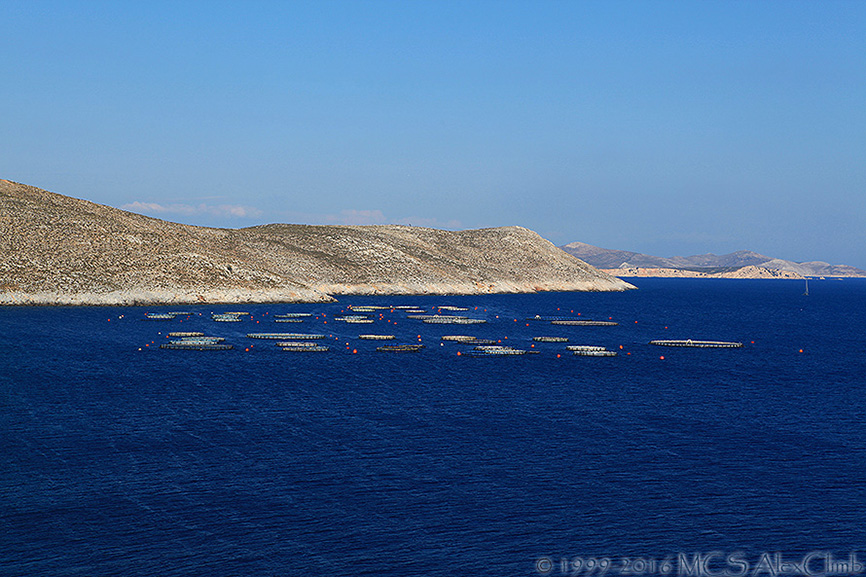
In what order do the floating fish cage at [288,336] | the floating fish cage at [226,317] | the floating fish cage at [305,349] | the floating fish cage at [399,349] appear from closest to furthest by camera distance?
the floating fish cage at [305,349], the floating fish cage at [399,349], the floating fish cage at [288,336], the floating fish cage at [226,317]

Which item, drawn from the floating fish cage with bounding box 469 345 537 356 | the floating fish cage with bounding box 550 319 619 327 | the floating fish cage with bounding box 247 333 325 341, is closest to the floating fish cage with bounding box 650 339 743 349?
the floating fish cage with bounding box 469 345 537 356

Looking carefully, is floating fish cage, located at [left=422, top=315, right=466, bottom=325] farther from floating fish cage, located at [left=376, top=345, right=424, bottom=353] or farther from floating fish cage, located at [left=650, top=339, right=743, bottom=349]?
floating fish cage, located at [left=650, top=339, right=743, bottom=349]

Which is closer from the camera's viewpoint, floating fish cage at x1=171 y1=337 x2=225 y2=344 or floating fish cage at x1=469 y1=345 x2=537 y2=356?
floating fish cage at x1=469 y1=345 x2=537 y2=356

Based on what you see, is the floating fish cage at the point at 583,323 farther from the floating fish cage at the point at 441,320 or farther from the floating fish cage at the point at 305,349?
the floating fish cage at the point at 305,349

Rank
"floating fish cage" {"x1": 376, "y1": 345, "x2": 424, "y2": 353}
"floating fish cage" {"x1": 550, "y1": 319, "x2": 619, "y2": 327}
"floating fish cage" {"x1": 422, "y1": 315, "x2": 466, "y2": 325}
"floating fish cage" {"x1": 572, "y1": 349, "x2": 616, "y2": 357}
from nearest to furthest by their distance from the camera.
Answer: "floating fish cage" {"x1": 376, "y1": 345, "x2": 424, "y2": 353}, "floating fish cage" {"x1": 572, "y1": 349, "x2": 616, "y2": 357}, "floating fish cage" {"x1": 422, "y1": 315, "x2": 466, "y2": 325}, "floating fish cage" {"x1": 550, "y1": 319, "x2": 619, "y2": 327}

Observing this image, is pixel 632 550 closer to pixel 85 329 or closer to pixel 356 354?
pixel 356 354

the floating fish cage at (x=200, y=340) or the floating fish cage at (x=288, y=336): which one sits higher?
the floating fish cage at (x=288, y=336)

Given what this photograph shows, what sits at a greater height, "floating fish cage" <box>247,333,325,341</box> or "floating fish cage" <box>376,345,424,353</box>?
"floating fish cage" <box>247,333,325,341</box>

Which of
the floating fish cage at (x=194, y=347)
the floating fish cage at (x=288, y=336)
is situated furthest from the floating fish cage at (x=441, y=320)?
the floating fish cage at (x=194, y=347)

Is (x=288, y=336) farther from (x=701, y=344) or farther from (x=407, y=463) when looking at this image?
(x=407, y=463)
